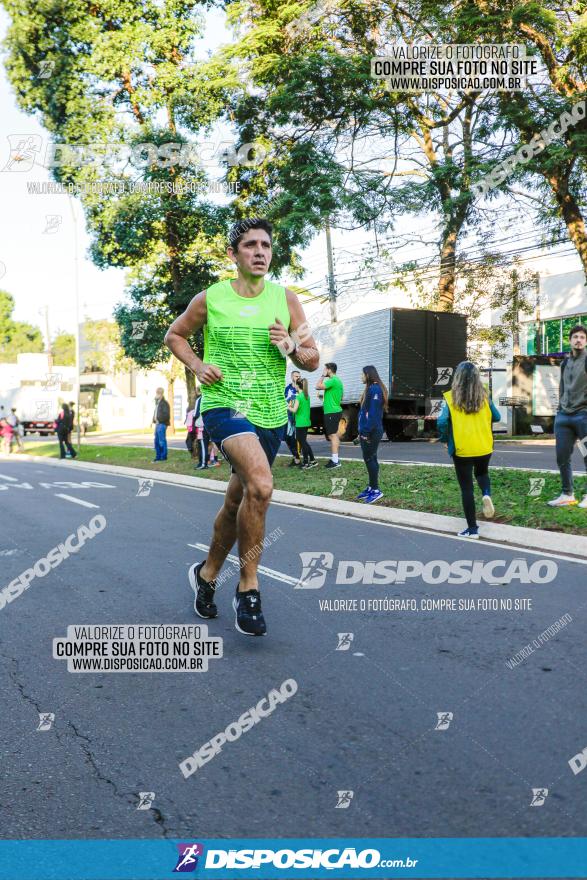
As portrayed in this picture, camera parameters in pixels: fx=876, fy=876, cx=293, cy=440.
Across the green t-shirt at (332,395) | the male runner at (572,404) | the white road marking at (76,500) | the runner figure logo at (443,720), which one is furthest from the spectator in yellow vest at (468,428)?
the green t-shirt at (332,395)

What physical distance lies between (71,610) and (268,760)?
2.73m

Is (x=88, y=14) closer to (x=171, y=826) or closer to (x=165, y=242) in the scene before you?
(x=165, y=242)

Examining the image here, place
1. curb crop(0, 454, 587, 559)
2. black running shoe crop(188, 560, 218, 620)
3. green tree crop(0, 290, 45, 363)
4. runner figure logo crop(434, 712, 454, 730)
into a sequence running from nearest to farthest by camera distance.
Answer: runner figure logo crop(434, 712, 454, 730), black running shoe crop(188, 560, 218, 620), curb crop(0, 454, 587, 559), green tree crop(0, 290, 45, 363)

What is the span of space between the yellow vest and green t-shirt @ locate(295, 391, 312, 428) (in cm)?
704

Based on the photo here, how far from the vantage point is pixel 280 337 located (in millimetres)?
4520

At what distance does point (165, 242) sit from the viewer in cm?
2336

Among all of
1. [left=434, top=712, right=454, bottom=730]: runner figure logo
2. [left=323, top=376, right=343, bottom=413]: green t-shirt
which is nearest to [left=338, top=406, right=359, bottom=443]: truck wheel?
[left=323, top=376, right=343, bottom=413]: green t-shirt

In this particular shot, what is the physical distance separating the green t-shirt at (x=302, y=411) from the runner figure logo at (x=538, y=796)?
12896mm

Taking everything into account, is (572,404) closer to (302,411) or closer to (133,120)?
(302,411)

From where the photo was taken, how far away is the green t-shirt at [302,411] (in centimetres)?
1573

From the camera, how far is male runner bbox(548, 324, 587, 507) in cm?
934

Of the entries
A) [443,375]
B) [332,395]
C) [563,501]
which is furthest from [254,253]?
[443,375]

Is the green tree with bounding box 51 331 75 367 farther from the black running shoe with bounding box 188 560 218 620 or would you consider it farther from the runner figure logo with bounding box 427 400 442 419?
Result: the black running shoe with bounding box 188 560 218 620

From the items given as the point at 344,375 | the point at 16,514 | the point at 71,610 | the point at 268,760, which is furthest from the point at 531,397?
the point at 268,760
